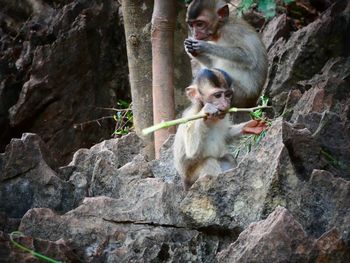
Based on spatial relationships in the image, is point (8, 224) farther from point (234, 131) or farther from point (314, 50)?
point (314, 50)

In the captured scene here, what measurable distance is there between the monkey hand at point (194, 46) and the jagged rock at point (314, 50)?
1543 millimetres

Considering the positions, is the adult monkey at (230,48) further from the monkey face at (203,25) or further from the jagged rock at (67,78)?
the jagged rock at (67,78)

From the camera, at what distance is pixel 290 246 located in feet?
13.2

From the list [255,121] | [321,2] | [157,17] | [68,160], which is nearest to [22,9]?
[68,160]

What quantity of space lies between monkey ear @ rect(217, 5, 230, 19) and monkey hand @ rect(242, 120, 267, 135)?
2144 mm

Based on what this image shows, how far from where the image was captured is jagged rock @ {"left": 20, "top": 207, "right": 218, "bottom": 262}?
4.68m

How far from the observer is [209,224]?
488 centimetres

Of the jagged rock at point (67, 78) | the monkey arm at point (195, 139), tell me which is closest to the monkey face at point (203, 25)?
the monkey arm at point (195, 139)

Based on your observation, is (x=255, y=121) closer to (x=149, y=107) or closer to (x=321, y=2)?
(x=149, y=107)

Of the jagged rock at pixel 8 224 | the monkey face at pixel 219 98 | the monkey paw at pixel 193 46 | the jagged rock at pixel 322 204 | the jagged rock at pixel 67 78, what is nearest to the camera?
the jagged rock at pixel 322 204

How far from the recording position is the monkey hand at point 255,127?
6133mm

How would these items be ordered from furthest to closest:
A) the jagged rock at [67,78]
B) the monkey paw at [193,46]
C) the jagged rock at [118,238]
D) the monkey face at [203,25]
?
1. the jagged rock at [67,78]
2. the monkey face at [203,25]
3. the monkey paw at [193,46]
4. the jagged rock at [118,238]

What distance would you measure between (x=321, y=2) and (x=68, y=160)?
3627 millimetres

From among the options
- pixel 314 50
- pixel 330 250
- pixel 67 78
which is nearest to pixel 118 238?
pixel 330 250
